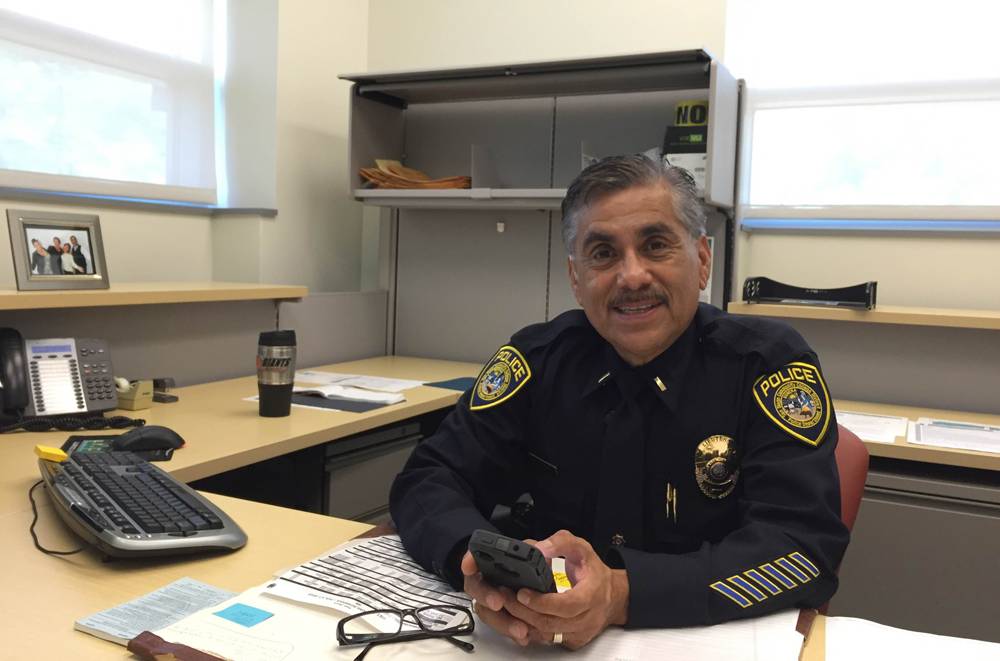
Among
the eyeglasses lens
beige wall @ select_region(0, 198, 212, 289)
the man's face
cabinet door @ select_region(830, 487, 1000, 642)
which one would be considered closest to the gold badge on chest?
the man's face

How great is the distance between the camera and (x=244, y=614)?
919 mm

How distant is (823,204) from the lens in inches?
106

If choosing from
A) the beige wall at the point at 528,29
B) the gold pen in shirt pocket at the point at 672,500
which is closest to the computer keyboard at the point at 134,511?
the gold pen in shirt pocket at the point at 672,500

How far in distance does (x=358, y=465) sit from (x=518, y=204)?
107 cm

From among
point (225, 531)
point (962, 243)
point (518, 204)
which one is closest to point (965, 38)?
point (962, 243)

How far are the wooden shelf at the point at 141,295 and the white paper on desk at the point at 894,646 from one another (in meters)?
1.79

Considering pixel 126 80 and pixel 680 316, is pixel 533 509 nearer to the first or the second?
pixel 680 316

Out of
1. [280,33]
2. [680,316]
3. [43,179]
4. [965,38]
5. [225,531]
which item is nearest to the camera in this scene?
[225,531]

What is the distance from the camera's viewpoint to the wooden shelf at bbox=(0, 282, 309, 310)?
1.91m

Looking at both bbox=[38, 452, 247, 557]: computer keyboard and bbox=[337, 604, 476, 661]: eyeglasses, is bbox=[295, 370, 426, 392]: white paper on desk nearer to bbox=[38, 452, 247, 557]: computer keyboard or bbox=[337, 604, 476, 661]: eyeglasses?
bbox=[38, 452, 247, 557]: computer keyboard

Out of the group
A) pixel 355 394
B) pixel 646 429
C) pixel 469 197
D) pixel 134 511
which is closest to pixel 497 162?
pixel 469 197

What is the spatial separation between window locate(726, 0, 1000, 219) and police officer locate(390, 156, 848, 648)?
1618 mm

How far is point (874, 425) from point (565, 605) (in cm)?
161

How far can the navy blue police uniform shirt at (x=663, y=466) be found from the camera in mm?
990
